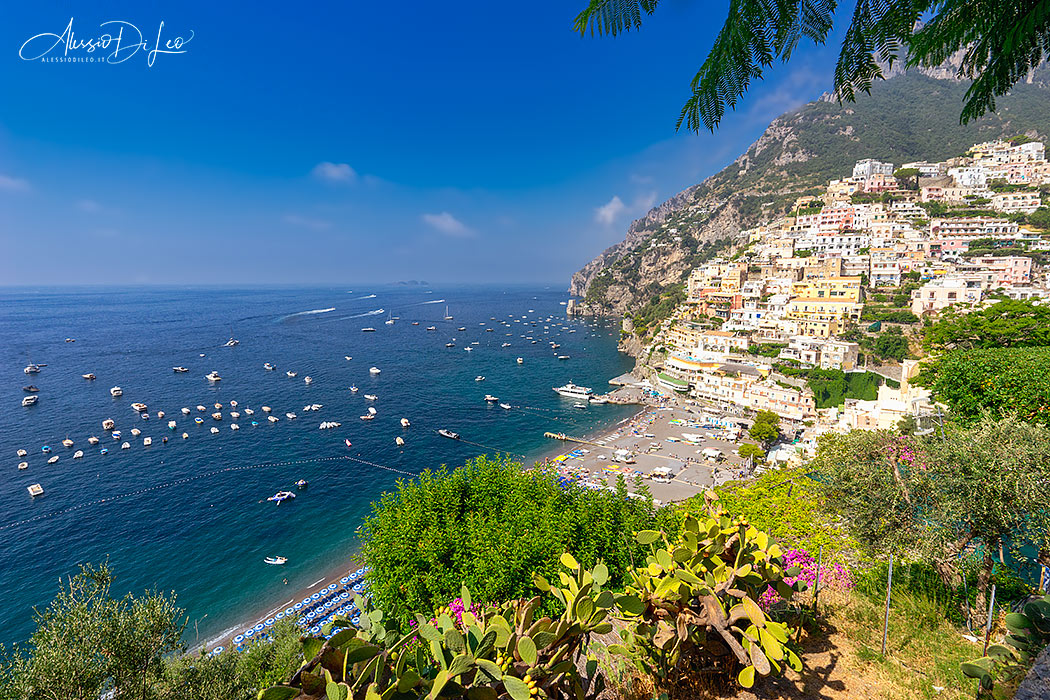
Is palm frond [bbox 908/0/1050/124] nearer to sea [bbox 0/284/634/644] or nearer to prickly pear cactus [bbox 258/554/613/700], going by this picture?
prickly pear cactus [bbox 258/554/613/700]

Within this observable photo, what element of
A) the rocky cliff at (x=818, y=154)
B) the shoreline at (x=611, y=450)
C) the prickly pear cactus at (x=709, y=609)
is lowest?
the shoreline at (x=611, y=450)

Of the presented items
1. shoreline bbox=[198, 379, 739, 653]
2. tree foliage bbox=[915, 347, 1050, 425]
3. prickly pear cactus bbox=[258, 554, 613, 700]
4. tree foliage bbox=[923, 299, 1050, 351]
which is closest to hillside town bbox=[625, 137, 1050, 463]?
tree foliage bbox=[923, 299, 1050, 351]

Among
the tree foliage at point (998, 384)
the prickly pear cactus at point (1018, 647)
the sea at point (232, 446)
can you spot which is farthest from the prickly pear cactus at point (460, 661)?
the sea at point (232, 446)

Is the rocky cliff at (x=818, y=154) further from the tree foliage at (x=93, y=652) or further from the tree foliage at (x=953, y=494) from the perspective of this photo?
the tree foliage at (x=93, y=652)

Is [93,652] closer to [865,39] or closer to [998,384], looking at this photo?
[865,39]

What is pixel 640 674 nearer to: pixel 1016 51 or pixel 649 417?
pixel 1016 51

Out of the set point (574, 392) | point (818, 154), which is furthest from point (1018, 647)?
point (818, 154)
